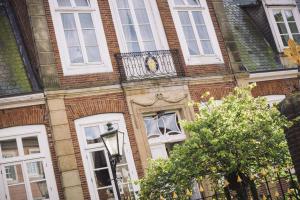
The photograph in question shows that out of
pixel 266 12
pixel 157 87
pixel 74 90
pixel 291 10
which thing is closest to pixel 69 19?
pixel 74 90

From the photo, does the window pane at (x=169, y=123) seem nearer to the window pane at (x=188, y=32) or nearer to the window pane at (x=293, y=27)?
the window pane at (x=188, y=32)

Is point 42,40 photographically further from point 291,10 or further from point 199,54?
point 291,10

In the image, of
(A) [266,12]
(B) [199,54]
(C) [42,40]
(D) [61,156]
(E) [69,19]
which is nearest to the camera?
(D) [61,156]

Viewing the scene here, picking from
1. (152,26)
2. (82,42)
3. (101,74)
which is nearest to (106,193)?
(101,74)

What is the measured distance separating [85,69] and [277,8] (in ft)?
26.8

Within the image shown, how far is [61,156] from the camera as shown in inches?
425

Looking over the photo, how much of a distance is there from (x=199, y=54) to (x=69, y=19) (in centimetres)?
419

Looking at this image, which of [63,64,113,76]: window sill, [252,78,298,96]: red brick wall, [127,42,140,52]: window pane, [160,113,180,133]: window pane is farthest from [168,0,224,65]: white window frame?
[63,64,113,76]: window sill

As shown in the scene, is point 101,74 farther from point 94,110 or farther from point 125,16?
point 125,16

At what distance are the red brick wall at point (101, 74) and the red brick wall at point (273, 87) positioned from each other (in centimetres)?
480

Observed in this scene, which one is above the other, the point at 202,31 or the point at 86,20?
the point at 86,20

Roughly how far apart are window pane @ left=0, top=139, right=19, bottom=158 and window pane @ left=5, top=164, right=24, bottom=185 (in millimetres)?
295

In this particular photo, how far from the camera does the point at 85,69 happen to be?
12.0 m

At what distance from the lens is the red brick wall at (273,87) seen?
46.4 ft
